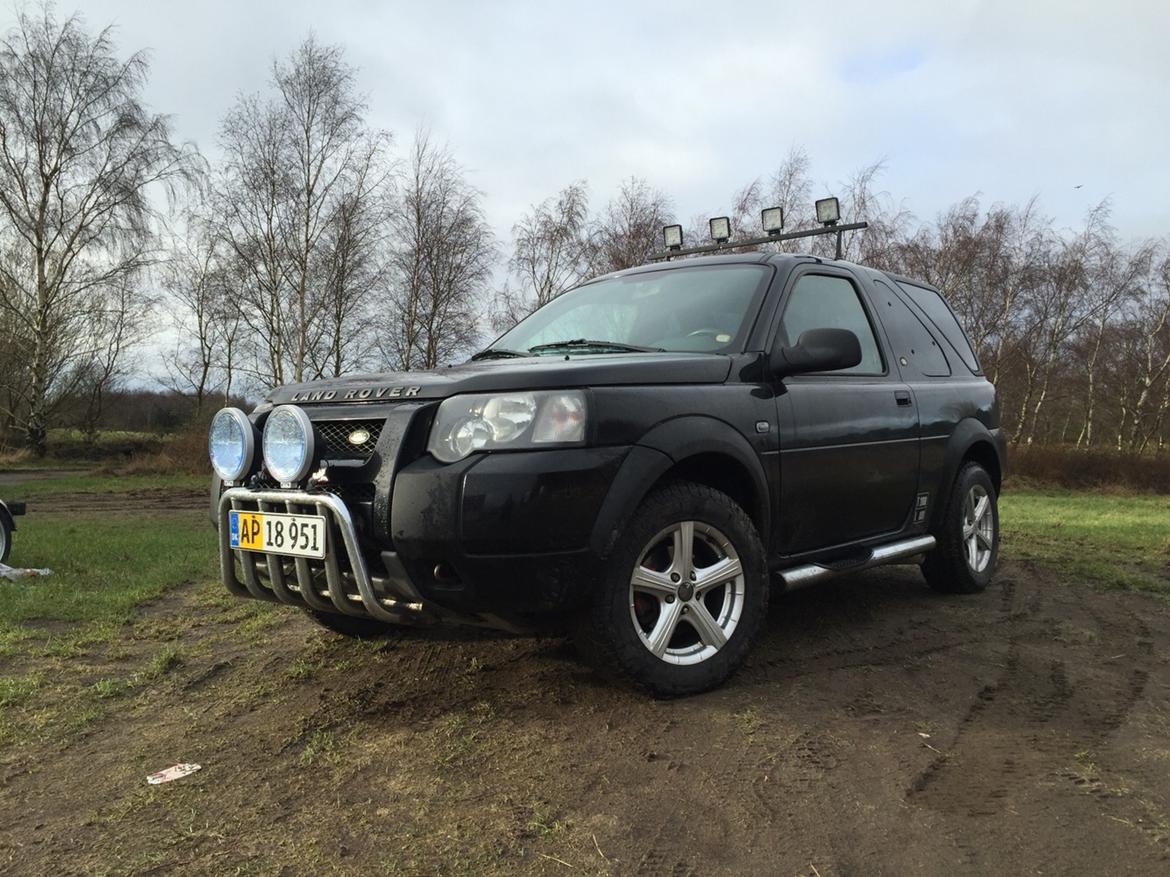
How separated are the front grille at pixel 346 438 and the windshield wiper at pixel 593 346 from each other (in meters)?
1.15

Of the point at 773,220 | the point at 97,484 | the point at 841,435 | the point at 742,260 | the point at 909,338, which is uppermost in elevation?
the point at 773,220

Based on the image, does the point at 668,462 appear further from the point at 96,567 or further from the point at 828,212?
the point at 96,567

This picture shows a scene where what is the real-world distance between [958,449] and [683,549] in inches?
103

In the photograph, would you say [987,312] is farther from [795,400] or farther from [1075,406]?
[795,400]

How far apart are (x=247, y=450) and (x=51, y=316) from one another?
89.0 ft

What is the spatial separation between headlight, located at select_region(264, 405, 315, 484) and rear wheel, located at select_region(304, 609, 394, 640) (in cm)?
120

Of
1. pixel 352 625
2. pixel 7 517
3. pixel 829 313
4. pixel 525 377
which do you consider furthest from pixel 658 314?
pixel 7 517

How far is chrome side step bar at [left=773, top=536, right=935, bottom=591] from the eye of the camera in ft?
11.9

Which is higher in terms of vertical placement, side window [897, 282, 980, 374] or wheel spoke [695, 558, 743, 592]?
side window [897, 282, 980, 374]

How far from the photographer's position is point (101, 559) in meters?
7.06

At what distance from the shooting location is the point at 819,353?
352cm

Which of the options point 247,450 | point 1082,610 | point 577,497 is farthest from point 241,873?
point 1082,610

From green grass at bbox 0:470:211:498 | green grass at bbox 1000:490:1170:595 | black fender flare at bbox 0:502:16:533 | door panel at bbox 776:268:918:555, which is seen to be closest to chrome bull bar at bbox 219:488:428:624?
door panel at bbox 776:268:918:555

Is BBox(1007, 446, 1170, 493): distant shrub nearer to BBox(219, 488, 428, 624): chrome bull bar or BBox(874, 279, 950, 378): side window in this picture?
BBox(874, 279, 950, 378): side window
